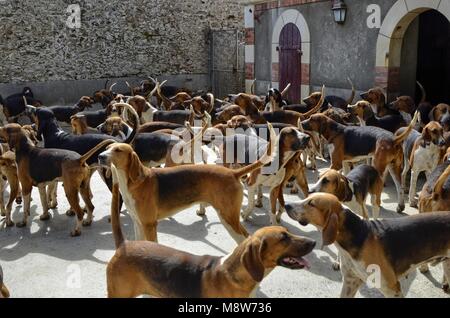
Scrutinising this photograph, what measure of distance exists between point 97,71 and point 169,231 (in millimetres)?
10321

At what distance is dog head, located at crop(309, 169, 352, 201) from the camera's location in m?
4.06

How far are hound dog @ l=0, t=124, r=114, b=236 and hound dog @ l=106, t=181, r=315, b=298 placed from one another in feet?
8.16

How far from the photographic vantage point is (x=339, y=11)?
9.64 m

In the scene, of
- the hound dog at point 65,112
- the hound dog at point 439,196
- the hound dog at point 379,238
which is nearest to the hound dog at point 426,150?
the hound dog at point 439,196

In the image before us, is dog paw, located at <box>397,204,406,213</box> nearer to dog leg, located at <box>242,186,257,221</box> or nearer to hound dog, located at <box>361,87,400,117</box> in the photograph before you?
dog leg, located at <box>242,186,257,221</box>

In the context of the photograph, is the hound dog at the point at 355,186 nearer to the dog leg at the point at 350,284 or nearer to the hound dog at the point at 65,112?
the dog leg at the point at 350,284

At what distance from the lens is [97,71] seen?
14734 mm

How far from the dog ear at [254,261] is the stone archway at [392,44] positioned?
692cm

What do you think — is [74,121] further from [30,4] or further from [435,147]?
[30,4]

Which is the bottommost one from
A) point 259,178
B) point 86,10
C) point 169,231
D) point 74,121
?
point 169,231

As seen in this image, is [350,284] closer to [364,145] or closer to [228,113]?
[364,145]

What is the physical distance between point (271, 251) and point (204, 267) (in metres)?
0.43

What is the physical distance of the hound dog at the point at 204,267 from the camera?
107 inches
